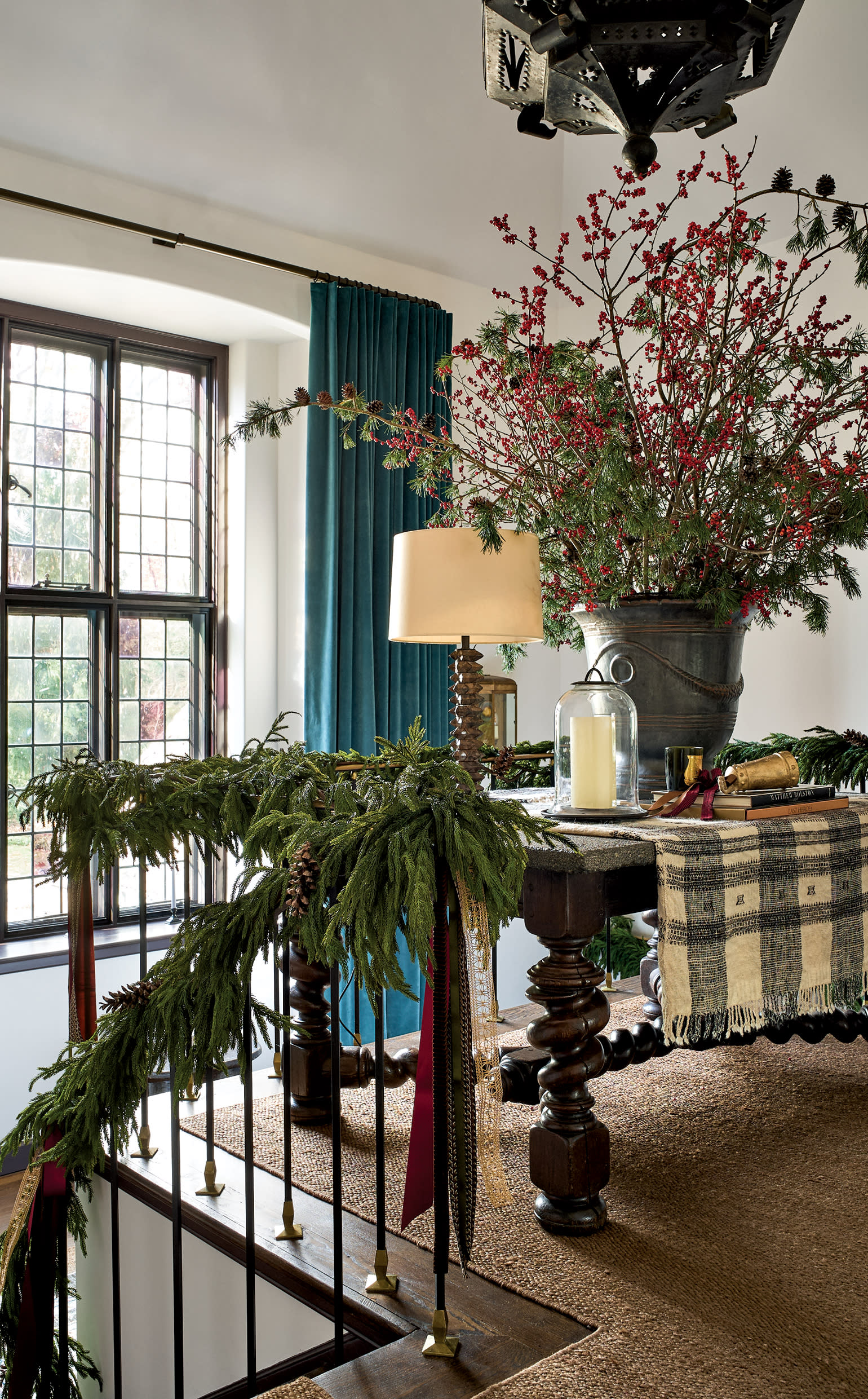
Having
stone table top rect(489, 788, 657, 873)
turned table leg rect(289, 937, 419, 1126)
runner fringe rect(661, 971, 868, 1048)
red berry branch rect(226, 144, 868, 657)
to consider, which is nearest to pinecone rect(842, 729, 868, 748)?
red berry branch rect(226, 144, 868, 657)

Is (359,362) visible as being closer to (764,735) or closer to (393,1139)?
(764,735)

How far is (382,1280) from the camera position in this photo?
1.54 meters

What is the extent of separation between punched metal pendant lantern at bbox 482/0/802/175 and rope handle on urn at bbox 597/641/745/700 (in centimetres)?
79

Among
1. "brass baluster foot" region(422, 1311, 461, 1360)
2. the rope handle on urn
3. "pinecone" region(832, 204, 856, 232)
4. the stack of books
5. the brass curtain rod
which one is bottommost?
"brass baluster foot" region(422, 1311, 461, 1360)

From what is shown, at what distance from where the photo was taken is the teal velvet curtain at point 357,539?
12.9 ft

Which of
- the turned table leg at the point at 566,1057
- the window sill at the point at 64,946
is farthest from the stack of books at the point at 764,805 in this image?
the window sill at the point at 64,946

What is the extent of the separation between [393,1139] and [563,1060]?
2.00ft

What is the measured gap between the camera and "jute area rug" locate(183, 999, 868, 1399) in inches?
52.2

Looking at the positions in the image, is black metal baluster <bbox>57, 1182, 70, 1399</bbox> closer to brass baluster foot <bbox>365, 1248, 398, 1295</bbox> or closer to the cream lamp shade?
brass baluster foot <bbox>365, 1248, 398, 1295</bbox>

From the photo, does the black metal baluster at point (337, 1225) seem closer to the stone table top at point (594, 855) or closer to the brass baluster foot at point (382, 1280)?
the brass baluster foot at point (382, 1280)

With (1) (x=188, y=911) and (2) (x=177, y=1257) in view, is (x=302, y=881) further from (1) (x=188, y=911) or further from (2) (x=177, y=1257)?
(1) (x=188, y=911)

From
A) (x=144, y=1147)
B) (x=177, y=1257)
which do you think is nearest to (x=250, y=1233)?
(x=177, y=1257)

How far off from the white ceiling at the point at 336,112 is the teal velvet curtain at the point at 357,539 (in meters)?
0.37

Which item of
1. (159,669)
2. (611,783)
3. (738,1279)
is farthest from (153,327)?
(738,1279)
